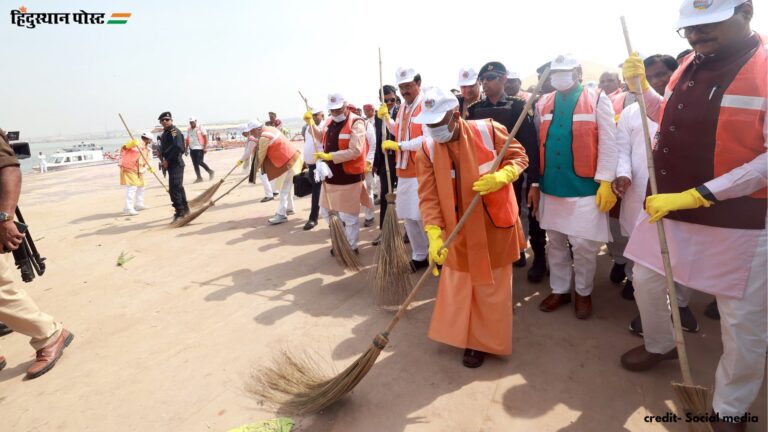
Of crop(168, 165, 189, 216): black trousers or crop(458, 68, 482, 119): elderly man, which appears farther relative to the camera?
crop(168, 165, 189, 216): black trousers

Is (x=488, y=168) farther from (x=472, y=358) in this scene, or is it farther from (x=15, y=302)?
(x=15, y=302)

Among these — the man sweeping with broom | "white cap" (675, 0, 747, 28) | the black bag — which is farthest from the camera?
the black bag

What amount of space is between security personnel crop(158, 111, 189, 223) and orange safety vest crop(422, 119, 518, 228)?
6330 mm

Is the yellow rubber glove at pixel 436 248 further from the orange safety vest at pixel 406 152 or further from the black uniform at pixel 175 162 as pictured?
the black uniform at pixel 175 162

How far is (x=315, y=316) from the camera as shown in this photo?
361 cm

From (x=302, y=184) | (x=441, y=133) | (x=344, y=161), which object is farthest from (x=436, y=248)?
(x=302, y=184)

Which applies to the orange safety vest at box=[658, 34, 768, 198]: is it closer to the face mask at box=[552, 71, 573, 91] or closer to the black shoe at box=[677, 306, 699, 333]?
the face mask at box=[552, 71, 573, 91]

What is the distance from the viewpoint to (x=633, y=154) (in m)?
3.07

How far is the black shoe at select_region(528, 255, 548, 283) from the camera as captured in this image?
13.1ft

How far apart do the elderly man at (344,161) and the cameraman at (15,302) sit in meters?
2.72

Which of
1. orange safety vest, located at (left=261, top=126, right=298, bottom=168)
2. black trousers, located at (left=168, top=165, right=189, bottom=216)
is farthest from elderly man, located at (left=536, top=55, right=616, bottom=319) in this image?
black trousers, located at (left=168, top=165, right=189, bottom=216)

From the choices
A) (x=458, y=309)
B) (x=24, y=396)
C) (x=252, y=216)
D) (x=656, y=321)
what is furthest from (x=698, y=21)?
(x=252, y=216)

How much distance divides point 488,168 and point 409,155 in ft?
5.28

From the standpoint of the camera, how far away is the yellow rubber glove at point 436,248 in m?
2.49
